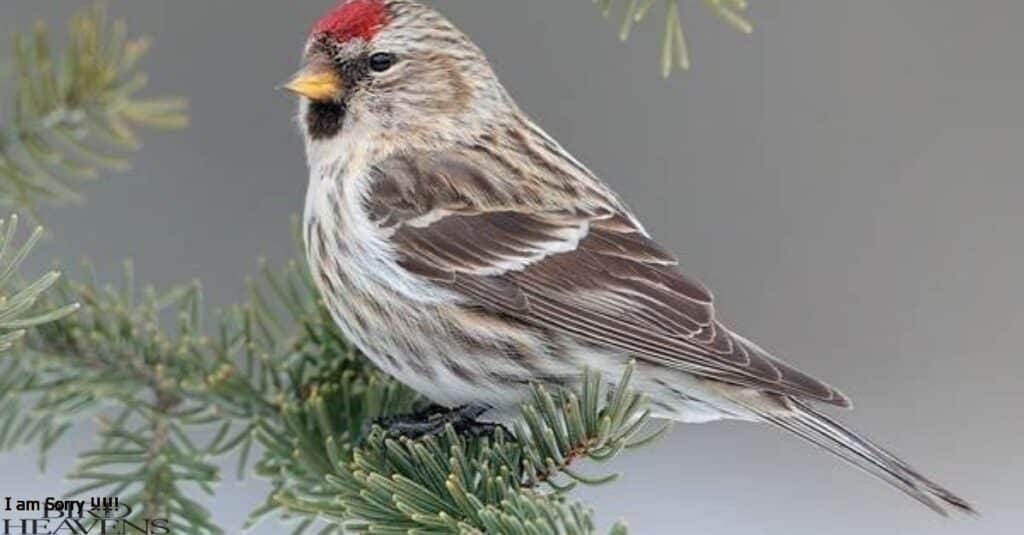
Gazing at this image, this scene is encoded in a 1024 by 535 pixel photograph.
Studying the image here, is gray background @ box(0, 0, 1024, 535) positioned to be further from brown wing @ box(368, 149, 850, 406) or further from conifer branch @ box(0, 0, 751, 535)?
conifer branch @ box(0, 0, 751, 535)

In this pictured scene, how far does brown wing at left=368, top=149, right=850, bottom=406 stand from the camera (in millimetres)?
2156

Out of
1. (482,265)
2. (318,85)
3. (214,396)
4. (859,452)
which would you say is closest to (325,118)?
(318,85)

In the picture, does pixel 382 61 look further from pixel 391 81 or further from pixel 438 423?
pixel 438 423

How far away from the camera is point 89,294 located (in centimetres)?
212

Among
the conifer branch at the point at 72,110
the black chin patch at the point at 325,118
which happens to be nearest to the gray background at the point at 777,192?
the black chin patch at the point at 325,118

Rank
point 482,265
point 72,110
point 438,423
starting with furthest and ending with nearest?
1. point 482,265
2. point 438,423
3. point 72,110

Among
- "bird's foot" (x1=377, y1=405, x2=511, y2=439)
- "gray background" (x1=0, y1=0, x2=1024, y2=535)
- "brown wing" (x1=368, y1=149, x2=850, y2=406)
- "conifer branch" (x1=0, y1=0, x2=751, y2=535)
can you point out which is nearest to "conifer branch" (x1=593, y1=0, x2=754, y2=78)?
"conifer branch" (x1=0, y1=0, x2=751, y2=535)

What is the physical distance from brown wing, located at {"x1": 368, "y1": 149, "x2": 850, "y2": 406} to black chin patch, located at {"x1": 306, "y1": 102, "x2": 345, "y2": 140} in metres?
0.11

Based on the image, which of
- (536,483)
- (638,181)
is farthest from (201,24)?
(536,483)

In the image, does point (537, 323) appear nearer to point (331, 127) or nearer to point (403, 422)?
point (403, 422)

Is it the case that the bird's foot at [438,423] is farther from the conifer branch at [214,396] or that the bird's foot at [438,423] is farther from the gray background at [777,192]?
the gray background at [777,192]

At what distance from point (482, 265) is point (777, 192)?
200 centimetres

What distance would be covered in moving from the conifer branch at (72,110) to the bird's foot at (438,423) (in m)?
0.43

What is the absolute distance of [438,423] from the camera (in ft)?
6.89
